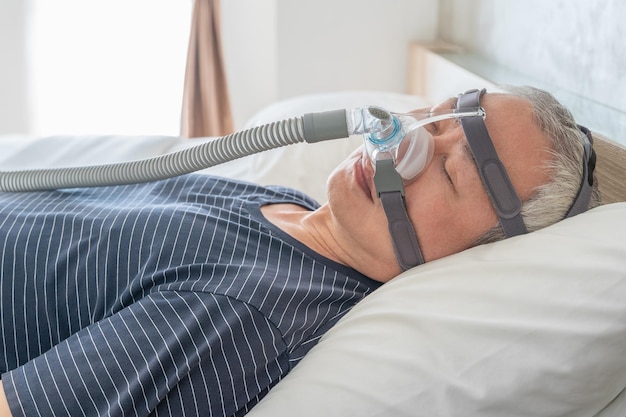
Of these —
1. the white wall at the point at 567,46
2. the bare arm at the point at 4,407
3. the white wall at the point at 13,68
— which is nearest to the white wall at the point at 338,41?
the white wall at the point at 567,46

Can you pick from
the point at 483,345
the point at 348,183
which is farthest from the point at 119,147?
the point at 483,345

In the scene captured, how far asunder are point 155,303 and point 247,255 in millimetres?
206

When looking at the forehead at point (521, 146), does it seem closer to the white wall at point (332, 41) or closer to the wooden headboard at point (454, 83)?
the wooden headboard at point (454, 83)

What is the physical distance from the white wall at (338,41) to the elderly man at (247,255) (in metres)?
1.63

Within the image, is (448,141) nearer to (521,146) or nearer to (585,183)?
(521,146)

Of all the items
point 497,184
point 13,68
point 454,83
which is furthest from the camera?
point 13,68

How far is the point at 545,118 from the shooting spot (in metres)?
1.31

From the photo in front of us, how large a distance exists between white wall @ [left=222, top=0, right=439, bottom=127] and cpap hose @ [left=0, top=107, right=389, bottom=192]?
1.55 metres

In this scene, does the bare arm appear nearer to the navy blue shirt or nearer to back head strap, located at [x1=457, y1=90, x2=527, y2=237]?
the navy blue shirt

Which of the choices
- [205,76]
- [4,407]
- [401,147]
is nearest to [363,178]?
[401,147]

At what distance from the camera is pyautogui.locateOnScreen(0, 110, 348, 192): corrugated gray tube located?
1291 millimetres

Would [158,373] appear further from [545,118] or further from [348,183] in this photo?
[545,118]

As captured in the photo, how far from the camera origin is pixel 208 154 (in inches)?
54.8

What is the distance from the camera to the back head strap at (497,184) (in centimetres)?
127
